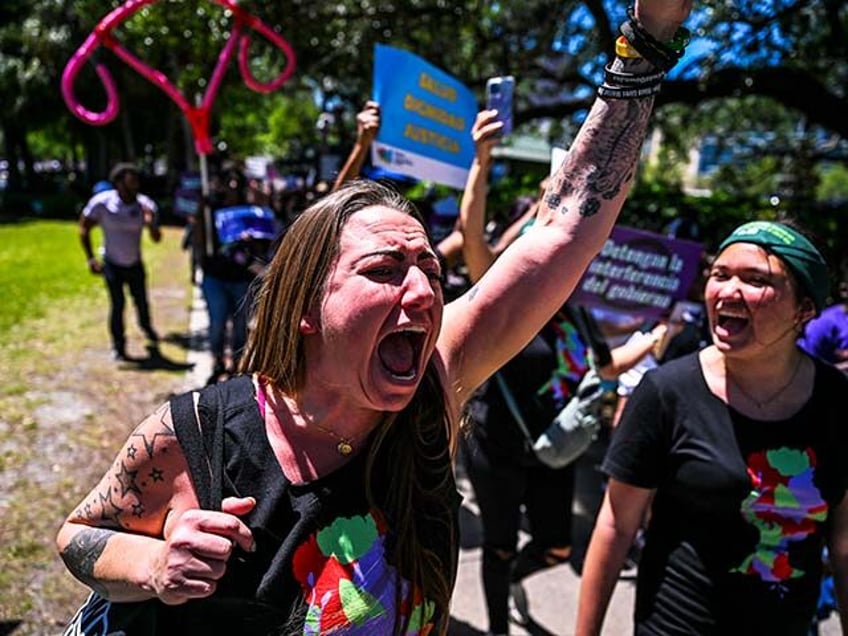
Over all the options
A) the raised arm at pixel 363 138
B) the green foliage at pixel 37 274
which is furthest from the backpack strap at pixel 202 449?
the green foliage at pixel 37 274

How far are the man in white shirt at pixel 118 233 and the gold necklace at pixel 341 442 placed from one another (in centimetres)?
641

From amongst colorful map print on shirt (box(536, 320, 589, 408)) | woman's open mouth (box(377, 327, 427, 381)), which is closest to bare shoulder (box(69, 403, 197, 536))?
woman's open mouth (box(377, 327, 427, 381))

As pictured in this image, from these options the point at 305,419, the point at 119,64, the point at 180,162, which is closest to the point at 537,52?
the point at 305,419

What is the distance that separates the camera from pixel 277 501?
1.28m

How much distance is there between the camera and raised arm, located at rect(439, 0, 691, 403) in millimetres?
1521

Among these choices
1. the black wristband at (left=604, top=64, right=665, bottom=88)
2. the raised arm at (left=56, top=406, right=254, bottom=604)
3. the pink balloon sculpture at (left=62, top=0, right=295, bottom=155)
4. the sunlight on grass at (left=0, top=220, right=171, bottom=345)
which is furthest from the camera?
the sunlight on grass at (left=0, top=220, right=171, bottom=345)

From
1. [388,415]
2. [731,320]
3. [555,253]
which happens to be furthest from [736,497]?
[388,415]

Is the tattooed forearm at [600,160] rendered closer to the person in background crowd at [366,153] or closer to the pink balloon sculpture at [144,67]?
the person in background crowd at [366,153]

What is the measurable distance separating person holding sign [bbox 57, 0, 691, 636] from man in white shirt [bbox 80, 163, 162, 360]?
20.5ft

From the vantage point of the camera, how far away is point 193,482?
4.21 feet

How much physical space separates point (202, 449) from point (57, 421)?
4.93m

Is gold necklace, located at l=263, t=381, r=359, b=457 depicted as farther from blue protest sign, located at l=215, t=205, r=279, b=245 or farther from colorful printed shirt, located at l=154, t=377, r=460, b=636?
blue protest sign, located at l=215, t=205, r=279, b=245

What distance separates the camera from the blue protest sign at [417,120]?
343cm

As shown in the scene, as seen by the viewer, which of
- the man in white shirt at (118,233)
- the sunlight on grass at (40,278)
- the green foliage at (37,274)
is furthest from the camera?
the green foliage at (37,274)
